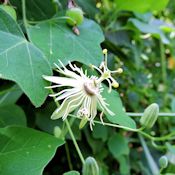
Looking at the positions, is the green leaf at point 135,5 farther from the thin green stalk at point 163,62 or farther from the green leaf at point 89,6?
the thin green stalk at point 163,62

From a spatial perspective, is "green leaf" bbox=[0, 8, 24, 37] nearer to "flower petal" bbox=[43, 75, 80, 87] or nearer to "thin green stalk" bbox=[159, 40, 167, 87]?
"flower petal" bbox=[43, 75, 80, 87]

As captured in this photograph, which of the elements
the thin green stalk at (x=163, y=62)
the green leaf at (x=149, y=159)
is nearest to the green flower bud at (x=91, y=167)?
the green leaf at (x=149, y=159)

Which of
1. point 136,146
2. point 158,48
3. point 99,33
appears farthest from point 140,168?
point 99,33

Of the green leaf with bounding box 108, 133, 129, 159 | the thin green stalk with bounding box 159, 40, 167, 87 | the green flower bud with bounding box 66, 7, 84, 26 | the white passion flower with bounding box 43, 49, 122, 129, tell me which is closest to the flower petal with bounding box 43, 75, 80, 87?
the white passion flower with bounding box 43, 49, 122, 129

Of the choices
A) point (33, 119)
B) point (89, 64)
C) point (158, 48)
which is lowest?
point (158, 48)

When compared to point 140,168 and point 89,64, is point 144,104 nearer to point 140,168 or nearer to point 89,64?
point 140,168

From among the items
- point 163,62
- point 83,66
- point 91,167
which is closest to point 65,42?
point 83,66

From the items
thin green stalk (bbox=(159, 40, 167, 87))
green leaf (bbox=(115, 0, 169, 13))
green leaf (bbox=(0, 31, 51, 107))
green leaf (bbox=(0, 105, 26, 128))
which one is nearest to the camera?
green leaf (bbox=(0, 31, 51, 107))

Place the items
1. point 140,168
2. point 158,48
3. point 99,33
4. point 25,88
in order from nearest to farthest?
point 25,88
point 99,33
point 140,168
point 158,48

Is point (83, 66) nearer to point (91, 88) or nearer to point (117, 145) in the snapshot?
point (91, 88)
